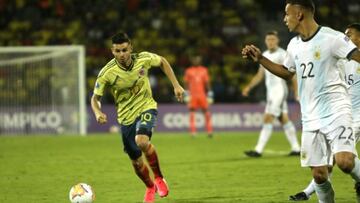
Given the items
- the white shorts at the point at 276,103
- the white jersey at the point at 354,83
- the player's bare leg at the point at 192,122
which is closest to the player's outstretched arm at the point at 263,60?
the white jersey at the point at 354,83

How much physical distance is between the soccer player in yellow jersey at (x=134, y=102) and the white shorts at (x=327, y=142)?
8.29ft

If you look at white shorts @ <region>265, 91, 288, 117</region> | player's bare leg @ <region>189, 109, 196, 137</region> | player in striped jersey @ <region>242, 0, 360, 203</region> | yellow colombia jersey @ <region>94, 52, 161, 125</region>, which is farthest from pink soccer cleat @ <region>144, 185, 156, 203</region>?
player's bare leg @ <region>189, 109, 196, 137</region>

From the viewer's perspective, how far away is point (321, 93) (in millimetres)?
7496

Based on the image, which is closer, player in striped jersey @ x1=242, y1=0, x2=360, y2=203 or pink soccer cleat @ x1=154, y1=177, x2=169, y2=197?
player in striped jersey @ x1=242, y1=0, x2=360, y2=203

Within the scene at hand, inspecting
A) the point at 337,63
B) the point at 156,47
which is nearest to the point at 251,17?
the point at 156,47

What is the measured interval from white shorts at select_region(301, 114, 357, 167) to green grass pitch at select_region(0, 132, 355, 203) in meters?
2.01

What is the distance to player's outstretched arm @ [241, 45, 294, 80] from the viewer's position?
7562 mm

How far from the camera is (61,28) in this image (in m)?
29.2

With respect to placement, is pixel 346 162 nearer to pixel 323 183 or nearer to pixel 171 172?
pixel 323 183

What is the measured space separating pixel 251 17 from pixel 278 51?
1402 cm

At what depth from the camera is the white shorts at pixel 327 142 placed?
287 inches

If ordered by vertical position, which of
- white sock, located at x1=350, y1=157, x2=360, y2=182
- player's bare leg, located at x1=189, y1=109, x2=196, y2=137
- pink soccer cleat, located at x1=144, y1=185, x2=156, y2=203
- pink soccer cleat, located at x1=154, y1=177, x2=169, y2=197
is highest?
white sock, located at x1=350, y1=157, x2=360, y2=182

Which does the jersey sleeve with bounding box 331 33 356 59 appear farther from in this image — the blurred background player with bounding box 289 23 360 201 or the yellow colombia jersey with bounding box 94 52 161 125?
the yellow colombia jersey with bounding box 94 52 161 125

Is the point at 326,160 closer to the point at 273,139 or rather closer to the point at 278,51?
the point at 278,51
